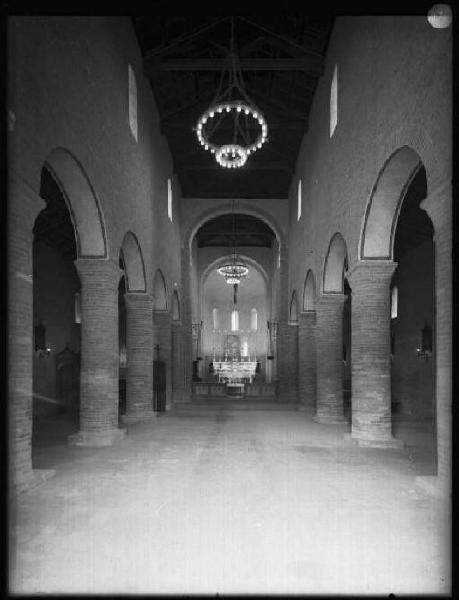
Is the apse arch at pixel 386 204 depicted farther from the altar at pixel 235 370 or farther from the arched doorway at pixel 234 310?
the altar at pixel 235 370

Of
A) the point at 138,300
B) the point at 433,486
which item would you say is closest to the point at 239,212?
the point at 138,300

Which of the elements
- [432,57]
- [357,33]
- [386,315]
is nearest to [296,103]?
[357,33]

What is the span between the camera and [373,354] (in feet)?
37.1

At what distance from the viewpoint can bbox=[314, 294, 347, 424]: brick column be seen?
15320 mm

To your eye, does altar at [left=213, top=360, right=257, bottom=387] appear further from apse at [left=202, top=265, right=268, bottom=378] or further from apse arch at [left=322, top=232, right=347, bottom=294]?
apse arch at [left=322, top=232, right=347, bottom=294]

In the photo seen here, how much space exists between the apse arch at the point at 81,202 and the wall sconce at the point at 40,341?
1023cm

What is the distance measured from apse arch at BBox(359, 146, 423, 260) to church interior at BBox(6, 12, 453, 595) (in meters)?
0.04

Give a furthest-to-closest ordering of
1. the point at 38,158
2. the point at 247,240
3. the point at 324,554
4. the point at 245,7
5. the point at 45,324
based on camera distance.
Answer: the point at 247,240 → the point at 45,324 → the point at 38,158 → the point at 324,554 → the point at 245,7

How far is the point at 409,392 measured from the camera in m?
21.7

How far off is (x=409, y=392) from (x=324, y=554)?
58.3ft

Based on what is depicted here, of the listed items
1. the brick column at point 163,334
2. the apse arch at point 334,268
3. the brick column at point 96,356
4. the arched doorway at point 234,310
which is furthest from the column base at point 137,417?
the arched doorway at point 234,310

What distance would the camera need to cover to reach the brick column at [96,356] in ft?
37.6

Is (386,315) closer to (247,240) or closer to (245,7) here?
(245,7)

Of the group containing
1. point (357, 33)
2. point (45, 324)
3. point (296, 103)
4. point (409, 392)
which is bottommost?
point (409, 392)
